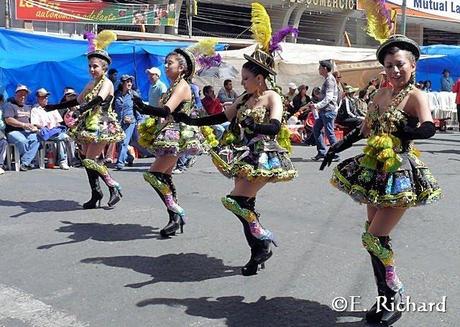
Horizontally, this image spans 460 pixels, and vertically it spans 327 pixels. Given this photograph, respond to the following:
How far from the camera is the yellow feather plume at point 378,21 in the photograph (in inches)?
181

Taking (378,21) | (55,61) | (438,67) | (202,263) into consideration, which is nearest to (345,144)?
(378,21)

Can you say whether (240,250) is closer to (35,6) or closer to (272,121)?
(272,121)

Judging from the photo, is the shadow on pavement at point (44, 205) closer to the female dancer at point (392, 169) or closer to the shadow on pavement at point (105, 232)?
the shadow on pavement at point (105, 232)

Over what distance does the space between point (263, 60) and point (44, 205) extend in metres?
4.31

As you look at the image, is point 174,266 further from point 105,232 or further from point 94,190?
point 94,190

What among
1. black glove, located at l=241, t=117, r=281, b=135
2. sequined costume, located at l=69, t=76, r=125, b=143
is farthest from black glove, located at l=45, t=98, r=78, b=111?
black glove, located at l=241, t=117, r=281, b=135

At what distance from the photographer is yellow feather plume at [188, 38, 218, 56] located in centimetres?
697

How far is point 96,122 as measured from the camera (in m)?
7.76

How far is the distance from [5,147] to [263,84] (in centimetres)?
752

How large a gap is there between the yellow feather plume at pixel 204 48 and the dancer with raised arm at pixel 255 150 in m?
1.63

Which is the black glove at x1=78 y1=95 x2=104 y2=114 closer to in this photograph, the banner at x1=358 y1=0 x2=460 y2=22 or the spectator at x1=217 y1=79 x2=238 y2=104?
the spectator at x1=217 y1=79 x2=238 y2=104

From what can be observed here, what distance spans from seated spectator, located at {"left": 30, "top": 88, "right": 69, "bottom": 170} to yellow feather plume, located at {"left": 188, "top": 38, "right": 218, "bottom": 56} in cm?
555

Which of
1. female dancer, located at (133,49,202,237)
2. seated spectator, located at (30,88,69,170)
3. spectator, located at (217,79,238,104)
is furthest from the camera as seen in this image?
spectator, located at (217,79,238,104)

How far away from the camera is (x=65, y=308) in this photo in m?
4.62
